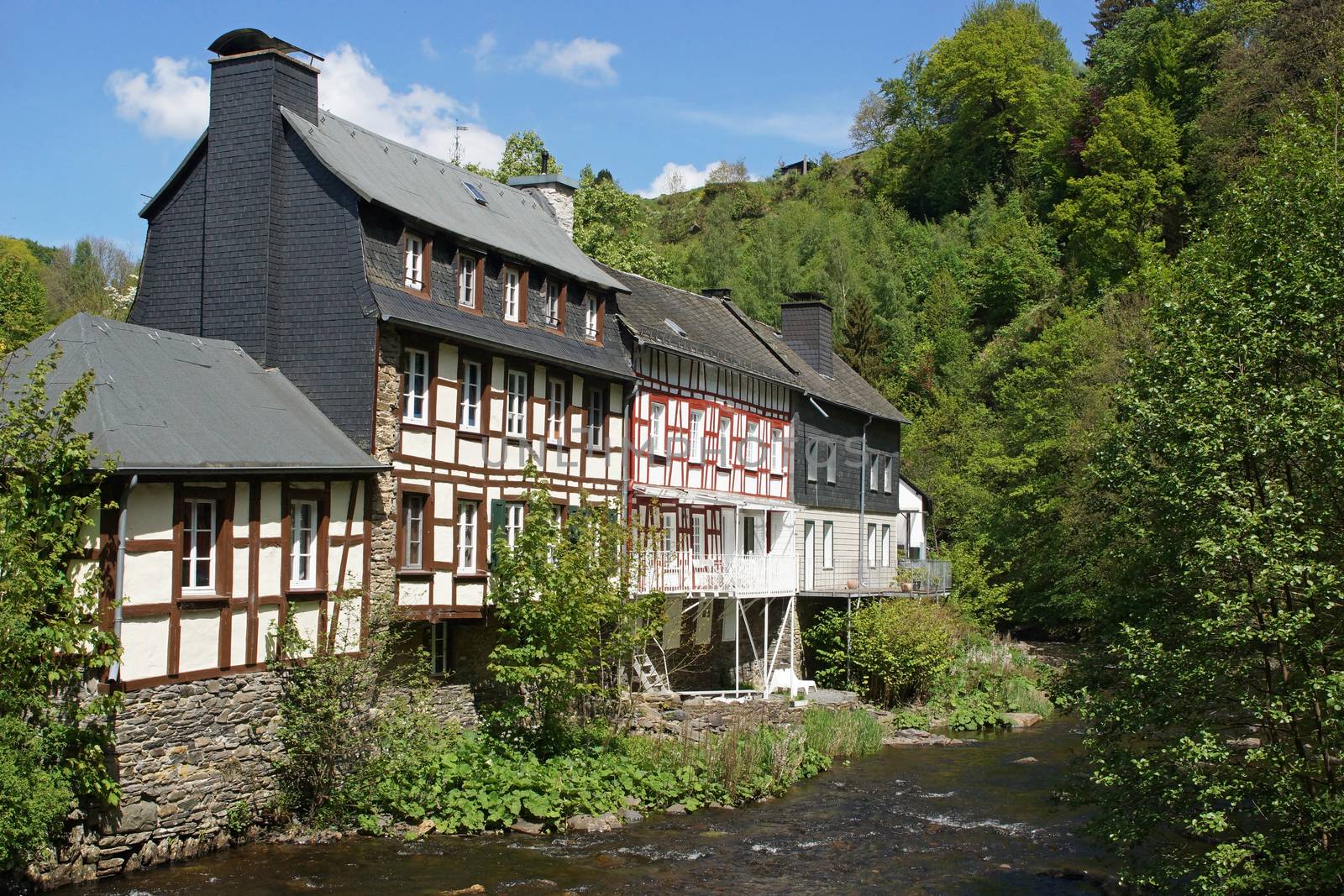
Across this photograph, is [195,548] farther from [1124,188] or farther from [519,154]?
[1124,188]

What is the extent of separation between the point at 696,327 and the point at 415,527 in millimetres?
12583

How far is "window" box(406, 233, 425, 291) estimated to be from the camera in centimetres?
2077

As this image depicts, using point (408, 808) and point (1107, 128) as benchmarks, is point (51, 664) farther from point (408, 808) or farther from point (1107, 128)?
point (1107, 128)

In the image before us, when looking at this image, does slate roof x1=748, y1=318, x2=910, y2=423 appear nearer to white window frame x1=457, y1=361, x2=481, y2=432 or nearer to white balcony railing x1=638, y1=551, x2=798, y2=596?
white balcony railing x1=638, y1=551, x2=798, y2=596

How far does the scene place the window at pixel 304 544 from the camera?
1808 cm

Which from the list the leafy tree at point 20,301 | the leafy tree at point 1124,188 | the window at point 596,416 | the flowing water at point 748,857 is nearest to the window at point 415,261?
the window at point 596,416

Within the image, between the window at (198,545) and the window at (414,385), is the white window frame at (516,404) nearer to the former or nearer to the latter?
the window at (414,385)

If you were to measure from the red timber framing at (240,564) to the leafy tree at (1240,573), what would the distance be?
10847 mm

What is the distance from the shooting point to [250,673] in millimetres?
17141

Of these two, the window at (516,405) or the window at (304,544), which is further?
the window at (516,405)

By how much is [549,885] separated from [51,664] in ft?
21.6

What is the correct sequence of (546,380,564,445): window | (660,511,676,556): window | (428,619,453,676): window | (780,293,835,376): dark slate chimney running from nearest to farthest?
1. (428,619,453,676): window
2. (546,380,564,445): window
3. (660,511,676,556): window
4. (780,293,835,376): dark slate chimney

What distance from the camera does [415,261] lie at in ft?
68.7

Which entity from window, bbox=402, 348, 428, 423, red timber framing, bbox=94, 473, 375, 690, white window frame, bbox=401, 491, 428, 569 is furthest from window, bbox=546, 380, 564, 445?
red timber framing, bbox=94, 473, 375, 690
